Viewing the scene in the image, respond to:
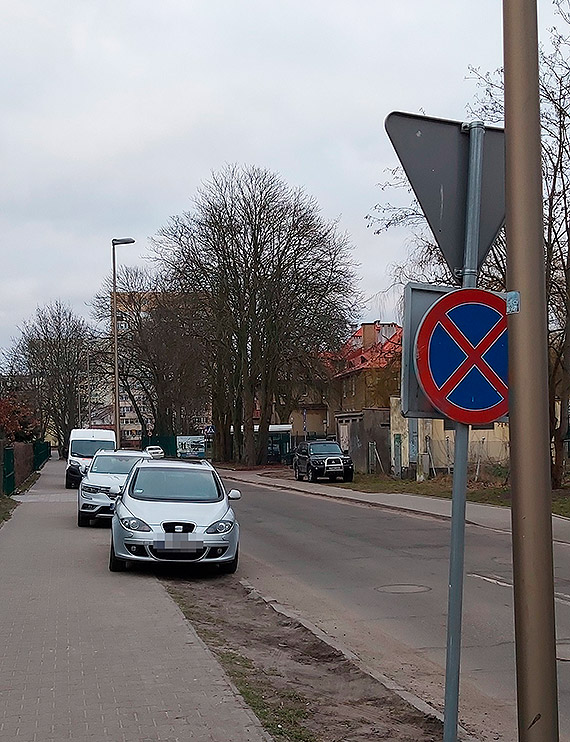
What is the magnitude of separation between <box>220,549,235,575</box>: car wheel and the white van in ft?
74.0

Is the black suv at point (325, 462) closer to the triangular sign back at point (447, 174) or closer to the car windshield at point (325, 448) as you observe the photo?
the car windshield at point (325, 448)

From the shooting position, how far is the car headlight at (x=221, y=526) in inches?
488

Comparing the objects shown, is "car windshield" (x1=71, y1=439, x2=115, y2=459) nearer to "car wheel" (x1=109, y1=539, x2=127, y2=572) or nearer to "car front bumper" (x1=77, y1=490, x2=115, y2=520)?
"car front bumper" (x1=77, y1=490, x2=115, y2=520)

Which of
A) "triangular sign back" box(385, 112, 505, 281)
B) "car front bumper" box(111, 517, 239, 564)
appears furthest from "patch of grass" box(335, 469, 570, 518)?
"triangular sign back" box(385, 112, 505, 281)

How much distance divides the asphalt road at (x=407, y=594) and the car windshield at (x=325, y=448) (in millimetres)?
17991

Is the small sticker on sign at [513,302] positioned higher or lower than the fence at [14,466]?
higher

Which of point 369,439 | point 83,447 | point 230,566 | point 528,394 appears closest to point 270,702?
point 528,394

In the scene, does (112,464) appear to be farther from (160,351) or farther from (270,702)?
(160,351)

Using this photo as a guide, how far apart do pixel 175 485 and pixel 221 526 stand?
1.45 metres

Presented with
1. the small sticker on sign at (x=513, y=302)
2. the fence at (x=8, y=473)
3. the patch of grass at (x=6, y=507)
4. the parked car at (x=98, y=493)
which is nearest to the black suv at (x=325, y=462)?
the fence at (x=8, y=473)

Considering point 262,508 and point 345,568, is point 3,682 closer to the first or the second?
point 345,568

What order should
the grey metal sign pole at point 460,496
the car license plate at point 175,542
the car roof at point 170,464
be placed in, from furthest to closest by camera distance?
the car roof at point 170,464, the car license plate at point 175,542, the grey metal sign pole at point 460,496

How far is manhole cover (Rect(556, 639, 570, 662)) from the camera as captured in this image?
26.2ft

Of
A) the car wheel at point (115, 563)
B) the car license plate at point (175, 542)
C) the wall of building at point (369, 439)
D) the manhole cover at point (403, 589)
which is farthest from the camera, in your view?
the wall of building at point (369, 439)
